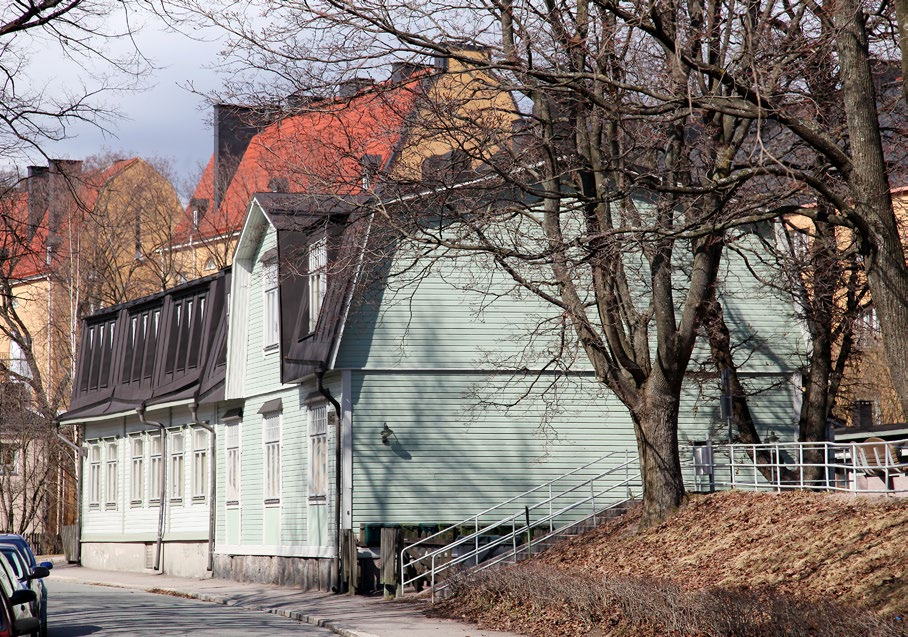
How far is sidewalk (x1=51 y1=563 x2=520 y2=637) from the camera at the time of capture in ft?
52.9

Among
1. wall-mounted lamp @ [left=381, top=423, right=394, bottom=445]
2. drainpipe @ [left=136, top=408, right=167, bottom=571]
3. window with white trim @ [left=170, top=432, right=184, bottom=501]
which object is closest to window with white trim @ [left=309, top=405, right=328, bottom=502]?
wall-mounted lamp @ [left=381, top=423, right=394, bottom=445]

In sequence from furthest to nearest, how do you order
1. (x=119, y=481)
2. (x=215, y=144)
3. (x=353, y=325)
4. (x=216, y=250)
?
(x=215, y=144)
(x=216, y=250)
(x=119, y=481)
(x=353, y=325)

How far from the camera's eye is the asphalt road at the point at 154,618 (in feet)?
54.7

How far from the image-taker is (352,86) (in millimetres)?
15281

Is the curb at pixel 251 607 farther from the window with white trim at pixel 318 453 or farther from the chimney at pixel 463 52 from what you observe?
the chimney at pixel 463 52

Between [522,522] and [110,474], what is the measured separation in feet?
60.7

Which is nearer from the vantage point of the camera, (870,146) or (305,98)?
(870,146)

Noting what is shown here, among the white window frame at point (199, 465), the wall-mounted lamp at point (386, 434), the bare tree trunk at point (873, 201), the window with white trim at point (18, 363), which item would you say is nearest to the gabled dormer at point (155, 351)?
the white window frame at point (199, 465)

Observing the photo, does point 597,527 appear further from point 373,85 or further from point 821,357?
point 373,85

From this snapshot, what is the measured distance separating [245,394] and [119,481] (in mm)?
10438

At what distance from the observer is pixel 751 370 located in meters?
24.9

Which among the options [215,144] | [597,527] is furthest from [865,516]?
[215,144]

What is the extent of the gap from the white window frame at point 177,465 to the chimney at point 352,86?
18.4 m

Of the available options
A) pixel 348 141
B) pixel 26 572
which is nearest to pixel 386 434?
pixel 348 141
